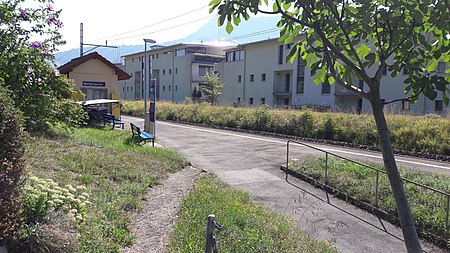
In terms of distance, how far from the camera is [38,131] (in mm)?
10836

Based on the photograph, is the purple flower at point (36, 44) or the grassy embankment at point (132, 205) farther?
the purple flower at point (36, 44)

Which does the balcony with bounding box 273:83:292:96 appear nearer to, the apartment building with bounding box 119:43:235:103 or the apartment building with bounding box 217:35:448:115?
the apartment building with bounding box 217:35:448:115

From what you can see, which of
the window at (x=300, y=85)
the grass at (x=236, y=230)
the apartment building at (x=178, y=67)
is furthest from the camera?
the apartment building at (x=178, y=67)

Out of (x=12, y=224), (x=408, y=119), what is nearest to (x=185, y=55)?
(x=408, y=119)

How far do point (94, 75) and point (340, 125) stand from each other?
16366mm

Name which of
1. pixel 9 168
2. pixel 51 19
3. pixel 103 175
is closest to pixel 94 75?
pixel 51 19

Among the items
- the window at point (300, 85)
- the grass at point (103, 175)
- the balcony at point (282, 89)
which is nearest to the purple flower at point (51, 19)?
the grass at point (103, 175)

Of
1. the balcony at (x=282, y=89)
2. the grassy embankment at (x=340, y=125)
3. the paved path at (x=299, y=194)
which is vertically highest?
the balcony at (x=282, y=89)

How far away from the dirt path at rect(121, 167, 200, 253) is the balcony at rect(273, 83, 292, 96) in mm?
38462

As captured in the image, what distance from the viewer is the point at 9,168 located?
3.38 meters

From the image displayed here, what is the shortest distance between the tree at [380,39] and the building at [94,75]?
23.4 m

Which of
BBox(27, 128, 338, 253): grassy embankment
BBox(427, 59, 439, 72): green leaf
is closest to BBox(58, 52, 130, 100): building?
BBox(27, 128, 338, 253): grassy embankment

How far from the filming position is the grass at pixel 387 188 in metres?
6.25

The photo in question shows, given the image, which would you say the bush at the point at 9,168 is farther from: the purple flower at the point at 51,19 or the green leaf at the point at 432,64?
the purple flower at the point at 51,19
